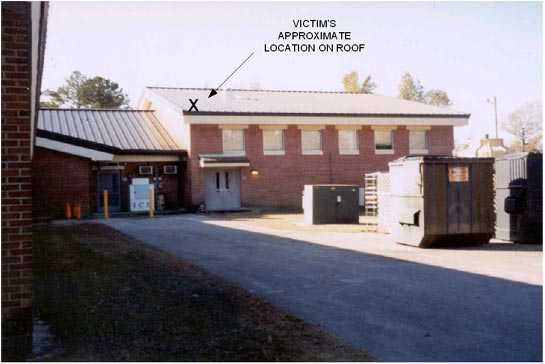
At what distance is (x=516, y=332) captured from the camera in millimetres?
6484

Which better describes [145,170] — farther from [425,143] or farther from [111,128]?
[425,143]

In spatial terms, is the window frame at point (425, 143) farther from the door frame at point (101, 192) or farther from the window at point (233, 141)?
the door frame at point (101, 192)

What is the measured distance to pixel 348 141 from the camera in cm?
3188

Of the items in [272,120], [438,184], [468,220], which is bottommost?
[468,220]

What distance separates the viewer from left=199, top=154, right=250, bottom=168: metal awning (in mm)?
28234

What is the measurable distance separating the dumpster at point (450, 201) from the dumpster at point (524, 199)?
118 centimetres

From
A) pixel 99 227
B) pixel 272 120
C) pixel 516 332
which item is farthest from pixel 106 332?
pixel 272 120

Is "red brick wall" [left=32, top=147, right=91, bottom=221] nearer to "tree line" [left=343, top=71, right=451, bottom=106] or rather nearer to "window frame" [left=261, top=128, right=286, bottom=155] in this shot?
"window frame" [left=261, top=128, right=286, bottom=155]

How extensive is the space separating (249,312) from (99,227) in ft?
45.7

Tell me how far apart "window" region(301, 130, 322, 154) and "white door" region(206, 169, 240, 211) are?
4034 millimetres

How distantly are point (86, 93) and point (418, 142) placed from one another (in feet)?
131

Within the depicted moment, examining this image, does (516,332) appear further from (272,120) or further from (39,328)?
(272,120)

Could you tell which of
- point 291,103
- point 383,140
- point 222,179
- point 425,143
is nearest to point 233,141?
point 222,179

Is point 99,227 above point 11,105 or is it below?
below
